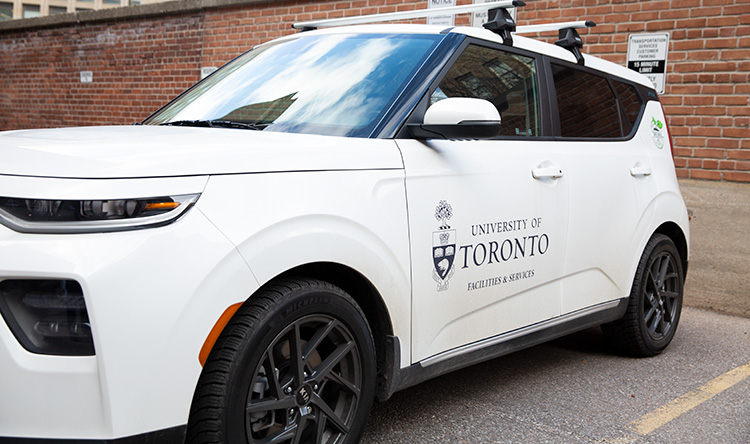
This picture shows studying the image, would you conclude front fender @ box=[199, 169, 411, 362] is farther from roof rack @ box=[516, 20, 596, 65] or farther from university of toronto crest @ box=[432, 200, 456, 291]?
roof rack @ box=[516, 20, 596, 65]

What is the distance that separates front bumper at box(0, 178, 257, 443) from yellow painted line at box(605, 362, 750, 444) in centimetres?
216

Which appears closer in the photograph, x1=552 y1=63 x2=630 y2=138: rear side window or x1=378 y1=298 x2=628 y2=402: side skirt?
x1=378 y1=298 x2=628 y2=402: side skirt

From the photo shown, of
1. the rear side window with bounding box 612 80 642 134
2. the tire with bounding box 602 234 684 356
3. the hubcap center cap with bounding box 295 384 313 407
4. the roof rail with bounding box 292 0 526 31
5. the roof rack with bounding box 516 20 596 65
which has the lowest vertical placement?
the tire with bounding box 602 234 684 356

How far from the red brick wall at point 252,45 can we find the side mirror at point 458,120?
4.31 metres

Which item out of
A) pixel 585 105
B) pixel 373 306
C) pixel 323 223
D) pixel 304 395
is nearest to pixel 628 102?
pixel 585 105

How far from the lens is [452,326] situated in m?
3.25

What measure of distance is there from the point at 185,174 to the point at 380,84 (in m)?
1.22

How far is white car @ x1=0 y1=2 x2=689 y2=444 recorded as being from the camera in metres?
2.12

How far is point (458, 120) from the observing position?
2984 millimetres

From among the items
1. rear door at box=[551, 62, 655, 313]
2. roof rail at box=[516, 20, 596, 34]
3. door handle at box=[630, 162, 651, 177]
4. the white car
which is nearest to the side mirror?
the white car

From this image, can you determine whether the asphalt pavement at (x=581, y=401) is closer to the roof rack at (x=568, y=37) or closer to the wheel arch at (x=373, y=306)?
the wheel arch at (x=373, y=306)

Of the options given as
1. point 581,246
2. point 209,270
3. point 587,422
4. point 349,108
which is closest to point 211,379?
point 209,270

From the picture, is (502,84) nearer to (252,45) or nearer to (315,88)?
(315,88)

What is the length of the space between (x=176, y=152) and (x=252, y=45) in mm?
8360
